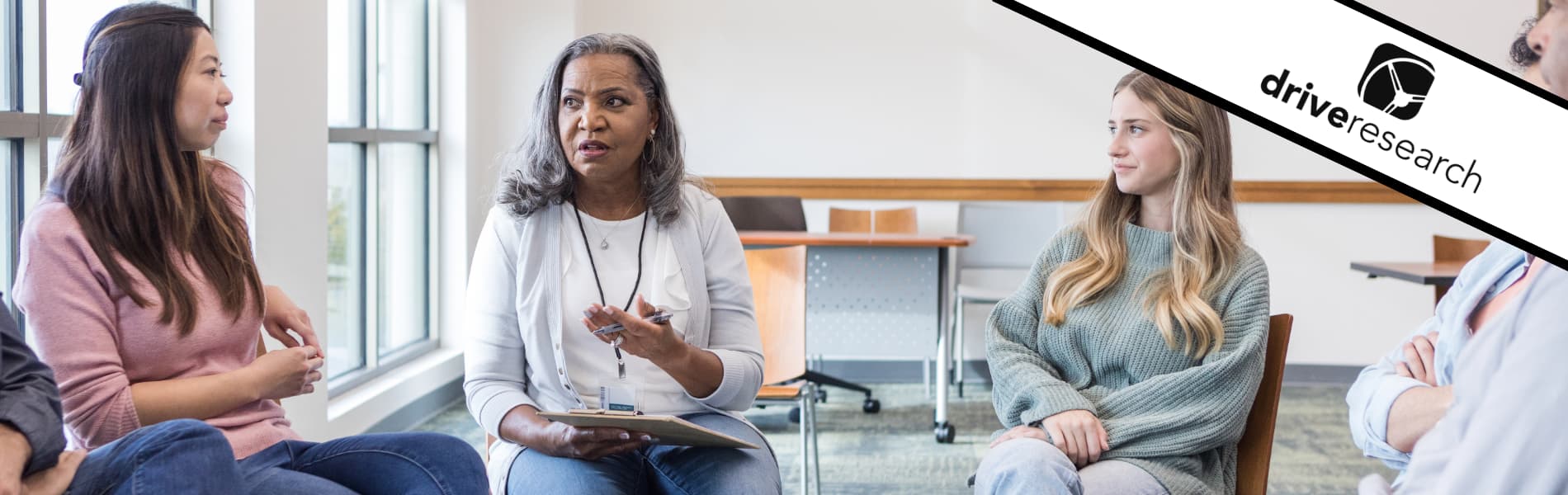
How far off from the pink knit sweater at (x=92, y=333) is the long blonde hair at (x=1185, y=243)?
1.27 m

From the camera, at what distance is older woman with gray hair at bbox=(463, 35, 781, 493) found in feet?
5.78

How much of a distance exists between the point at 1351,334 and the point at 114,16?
17.3ft

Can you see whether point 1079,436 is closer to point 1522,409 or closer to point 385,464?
point 385,464

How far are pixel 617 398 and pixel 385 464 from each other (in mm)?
352

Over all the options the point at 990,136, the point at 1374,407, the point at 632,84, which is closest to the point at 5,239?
the point at 632,84

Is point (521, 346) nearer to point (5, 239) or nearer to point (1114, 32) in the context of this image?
point (1114, 32)

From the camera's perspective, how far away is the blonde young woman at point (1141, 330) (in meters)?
1.76

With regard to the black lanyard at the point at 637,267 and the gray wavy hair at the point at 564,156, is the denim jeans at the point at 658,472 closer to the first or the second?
the black lanyard at the point at 637,267

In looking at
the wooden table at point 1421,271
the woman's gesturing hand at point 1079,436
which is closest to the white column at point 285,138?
the woman's gesturing hand at point 1079,436

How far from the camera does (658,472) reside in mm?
1786

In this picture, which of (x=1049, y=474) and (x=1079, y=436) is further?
(x=1079, y=436)

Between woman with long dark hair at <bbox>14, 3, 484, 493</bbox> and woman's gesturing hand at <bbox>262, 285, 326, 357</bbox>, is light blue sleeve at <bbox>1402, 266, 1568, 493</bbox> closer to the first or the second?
woman with long dark hair at <bbox>14, 3, 484, 493</bbox>

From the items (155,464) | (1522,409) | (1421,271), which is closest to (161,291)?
(155,464)

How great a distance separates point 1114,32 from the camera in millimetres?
1124
